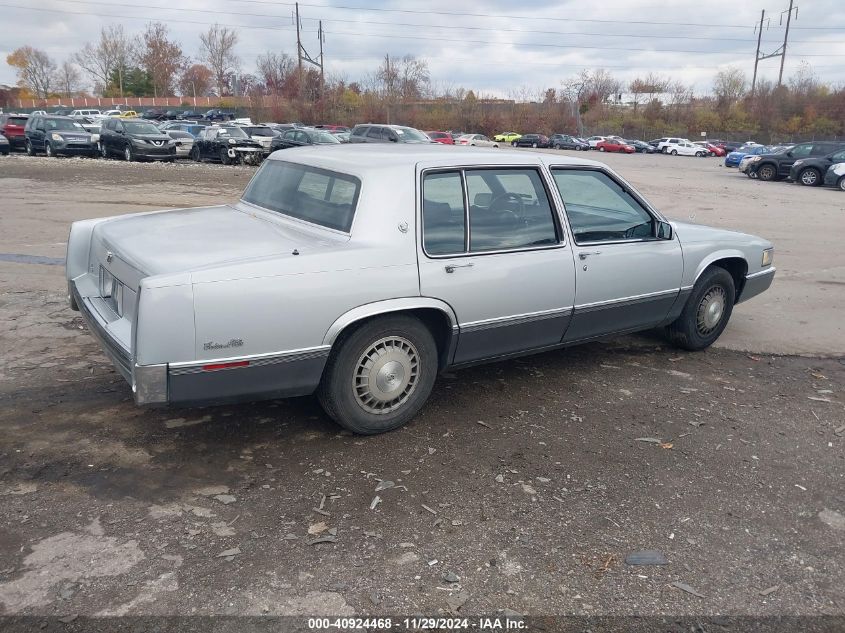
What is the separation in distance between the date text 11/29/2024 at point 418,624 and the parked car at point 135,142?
26129 millimetres

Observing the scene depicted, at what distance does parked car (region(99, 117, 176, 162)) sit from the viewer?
84.3 ft

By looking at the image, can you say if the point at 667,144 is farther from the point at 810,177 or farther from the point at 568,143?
the point at 810,177

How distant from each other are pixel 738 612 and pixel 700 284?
3.39m

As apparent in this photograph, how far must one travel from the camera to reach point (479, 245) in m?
4.30

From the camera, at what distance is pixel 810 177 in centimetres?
2498

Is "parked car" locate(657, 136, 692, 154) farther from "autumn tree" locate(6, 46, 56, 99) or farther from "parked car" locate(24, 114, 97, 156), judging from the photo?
"autumn tree" locate(6, 46, 56, 99)

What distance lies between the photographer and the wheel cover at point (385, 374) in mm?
4012

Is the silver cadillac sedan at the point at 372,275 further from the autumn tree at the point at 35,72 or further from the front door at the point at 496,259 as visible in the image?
the autumn tree at the point at 35,72

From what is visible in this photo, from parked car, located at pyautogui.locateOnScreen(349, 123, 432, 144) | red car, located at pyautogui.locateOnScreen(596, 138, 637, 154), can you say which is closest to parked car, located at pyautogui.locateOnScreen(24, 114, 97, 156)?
parked car, located at pyautogui.locateOnScreen(349, 123, 432, 144)

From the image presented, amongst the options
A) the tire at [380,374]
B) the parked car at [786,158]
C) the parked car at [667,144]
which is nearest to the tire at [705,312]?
the tire at [380,374]

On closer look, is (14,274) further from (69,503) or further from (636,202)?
(636,202)

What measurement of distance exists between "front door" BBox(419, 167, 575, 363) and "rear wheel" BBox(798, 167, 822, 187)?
2445 cm

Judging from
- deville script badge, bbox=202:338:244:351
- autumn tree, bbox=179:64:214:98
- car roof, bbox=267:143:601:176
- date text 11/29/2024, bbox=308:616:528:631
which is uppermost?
autumn tree, bbox=179:64:214:98

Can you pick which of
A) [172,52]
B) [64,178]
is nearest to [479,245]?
[64,178]
